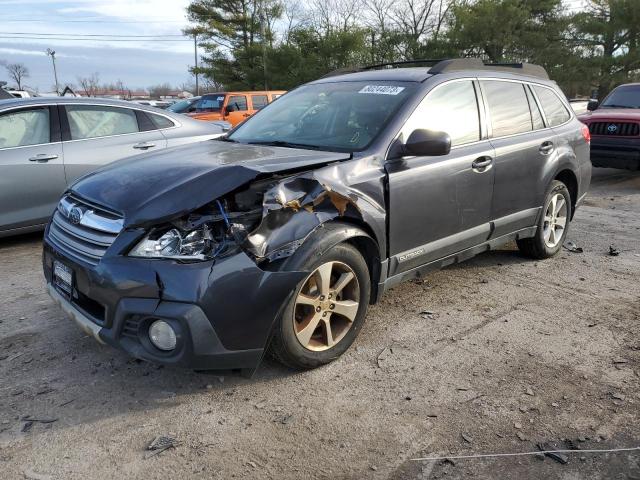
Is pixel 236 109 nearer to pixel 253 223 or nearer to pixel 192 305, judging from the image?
pixel 253 223

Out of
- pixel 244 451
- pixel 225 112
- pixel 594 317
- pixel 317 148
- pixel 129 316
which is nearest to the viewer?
pixel 244 451

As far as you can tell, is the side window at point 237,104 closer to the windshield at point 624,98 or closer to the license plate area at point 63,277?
the windshield at point 624,98

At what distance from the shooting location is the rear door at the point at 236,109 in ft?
52.0

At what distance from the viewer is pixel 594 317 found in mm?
3934

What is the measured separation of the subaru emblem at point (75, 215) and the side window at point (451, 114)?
6.64 ft

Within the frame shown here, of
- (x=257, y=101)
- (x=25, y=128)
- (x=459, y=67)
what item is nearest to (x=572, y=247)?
(x=459, y=67)

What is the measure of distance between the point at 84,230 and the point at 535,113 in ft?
12.7

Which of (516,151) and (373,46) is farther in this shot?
(373,46)

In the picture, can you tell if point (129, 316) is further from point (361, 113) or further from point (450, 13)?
point (450, 13)

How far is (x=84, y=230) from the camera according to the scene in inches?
117

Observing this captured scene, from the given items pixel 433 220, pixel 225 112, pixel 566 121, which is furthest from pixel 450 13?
pixel 433 220

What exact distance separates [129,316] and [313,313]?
38.7 inches

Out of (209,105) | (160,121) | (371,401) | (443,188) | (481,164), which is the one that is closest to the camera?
(371,401)

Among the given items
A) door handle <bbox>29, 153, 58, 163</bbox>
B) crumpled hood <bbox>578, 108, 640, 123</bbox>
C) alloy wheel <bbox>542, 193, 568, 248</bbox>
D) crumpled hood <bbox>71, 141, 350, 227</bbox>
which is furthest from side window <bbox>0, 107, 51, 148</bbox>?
crumpled hood <bbox>578, 108, 640, 123</bbox>
